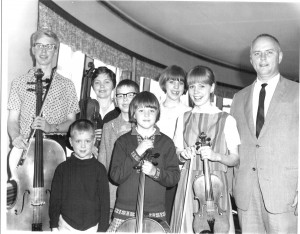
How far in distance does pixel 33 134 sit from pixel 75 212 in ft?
1.73

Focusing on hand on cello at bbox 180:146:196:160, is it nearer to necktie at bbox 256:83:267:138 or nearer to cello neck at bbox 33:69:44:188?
necktie at bbox 256:83:267:138

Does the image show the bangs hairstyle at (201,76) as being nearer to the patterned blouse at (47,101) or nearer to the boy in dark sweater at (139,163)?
the boy in dark sweater at (139,163)

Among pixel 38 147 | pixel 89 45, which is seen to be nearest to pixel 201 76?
pixel 38 147

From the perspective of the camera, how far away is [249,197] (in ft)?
7.21

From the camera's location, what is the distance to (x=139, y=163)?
1.99 m

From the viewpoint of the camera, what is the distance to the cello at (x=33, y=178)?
221 centimetres

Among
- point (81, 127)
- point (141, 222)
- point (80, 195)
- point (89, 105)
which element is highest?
point (89, 105)

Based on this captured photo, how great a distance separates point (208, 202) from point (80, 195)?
68cm

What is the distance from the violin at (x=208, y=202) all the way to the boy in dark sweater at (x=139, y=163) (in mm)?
136

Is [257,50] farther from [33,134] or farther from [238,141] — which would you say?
[33,134]

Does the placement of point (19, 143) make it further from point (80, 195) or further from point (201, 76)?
point (201, 76)

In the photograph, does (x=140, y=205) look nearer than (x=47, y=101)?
Yes

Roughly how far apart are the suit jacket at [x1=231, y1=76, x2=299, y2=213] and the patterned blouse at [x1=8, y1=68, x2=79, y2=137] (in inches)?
43.8

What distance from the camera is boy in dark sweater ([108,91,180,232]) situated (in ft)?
6.63
